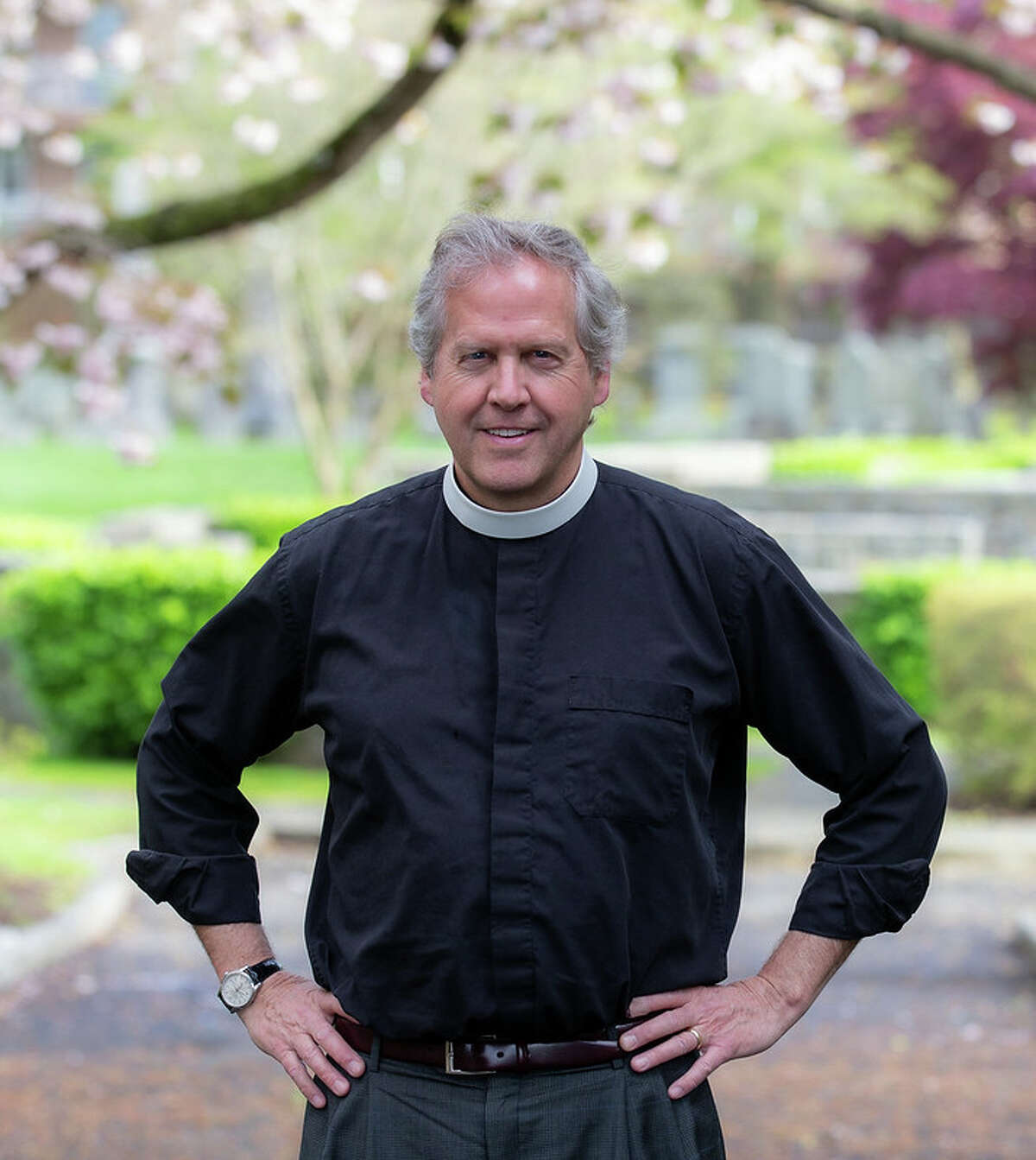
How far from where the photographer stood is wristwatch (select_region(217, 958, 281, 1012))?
2619 millimetres

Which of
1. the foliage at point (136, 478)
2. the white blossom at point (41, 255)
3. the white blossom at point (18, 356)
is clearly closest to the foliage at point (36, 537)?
the white blossom at point (18, 356)

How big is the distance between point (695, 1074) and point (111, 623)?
8.87m

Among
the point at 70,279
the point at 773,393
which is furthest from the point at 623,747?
the point at 773,393

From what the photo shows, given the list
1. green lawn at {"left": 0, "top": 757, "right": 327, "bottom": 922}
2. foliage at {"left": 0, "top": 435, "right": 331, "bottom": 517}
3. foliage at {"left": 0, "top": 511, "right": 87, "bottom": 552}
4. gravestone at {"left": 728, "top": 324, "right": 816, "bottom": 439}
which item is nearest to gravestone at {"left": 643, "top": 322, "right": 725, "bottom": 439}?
gravestone at {"left": 728, "top": 324, "right": 816, "bottom": 439}

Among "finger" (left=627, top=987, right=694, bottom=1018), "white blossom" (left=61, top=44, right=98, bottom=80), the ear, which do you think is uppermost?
"white blossom" (left=61, top=44, right=98, bottom=80)

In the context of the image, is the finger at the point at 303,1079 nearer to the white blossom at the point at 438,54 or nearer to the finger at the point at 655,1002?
the finger at the point at 655,1002

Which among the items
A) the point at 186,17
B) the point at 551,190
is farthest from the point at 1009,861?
the point at 186,17

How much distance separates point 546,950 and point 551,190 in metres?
4.52

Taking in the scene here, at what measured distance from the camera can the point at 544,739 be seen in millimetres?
2381

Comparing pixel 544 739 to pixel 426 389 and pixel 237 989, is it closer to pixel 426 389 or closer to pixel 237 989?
pixel 426 389

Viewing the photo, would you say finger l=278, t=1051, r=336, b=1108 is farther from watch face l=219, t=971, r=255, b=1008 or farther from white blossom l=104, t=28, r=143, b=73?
white blossom l=104, t=28, r=143, b=73

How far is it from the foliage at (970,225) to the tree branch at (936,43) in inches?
789

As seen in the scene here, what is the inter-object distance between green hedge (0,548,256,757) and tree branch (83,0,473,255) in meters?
4.94

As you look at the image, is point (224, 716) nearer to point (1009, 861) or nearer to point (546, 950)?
point (546, 950)
